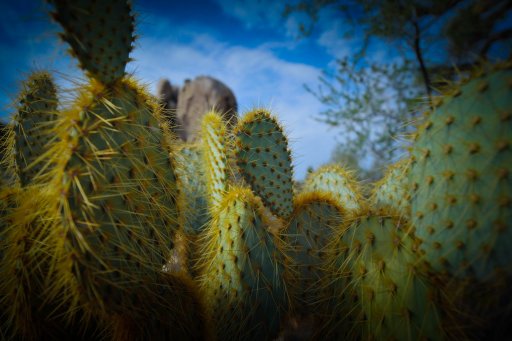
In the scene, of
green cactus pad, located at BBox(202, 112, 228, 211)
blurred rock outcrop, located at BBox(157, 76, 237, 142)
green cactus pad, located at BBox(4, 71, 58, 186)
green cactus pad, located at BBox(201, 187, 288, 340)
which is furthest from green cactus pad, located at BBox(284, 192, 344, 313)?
blurred rock outcrop, located at BBox(157, 76, 237, 142)

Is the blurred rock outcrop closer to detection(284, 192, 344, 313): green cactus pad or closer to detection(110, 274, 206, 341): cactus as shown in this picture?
detection(284, 192, 344, 313): green cactus pad

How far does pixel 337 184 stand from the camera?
168 centimetres

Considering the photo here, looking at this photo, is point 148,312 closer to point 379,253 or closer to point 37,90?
point 379,253

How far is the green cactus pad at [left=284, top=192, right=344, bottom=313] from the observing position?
1.15m

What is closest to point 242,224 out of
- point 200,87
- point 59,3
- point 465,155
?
point 465,155

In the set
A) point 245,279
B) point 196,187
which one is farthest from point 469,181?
point 196,187

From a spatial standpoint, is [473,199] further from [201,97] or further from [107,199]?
[201,97]

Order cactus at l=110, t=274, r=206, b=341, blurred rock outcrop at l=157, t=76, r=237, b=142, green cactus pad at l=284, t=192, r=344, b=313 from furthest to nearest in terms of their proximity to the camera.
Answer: blurred rock outcrop at l=157, t=76, r=237, b=142 → green cactus pad at l=284, t=192, r=344, b=313 → cactus at l=110, t=274, r=206, b=341

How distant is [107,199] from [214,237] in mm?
425

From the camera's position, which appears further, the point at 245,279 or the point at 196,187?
the point at 196,187

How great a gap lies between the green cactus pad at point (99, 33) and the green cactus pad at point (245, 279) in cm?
57

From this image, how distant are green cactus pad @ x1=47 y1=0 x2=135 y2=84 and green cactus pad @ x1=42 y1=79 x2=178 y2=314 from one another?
6 cm

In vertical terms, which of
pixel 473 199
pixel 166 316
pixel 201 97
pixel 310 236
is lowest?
pixel 166 316

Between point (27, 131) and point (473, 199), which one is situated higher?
point (27, 131)
